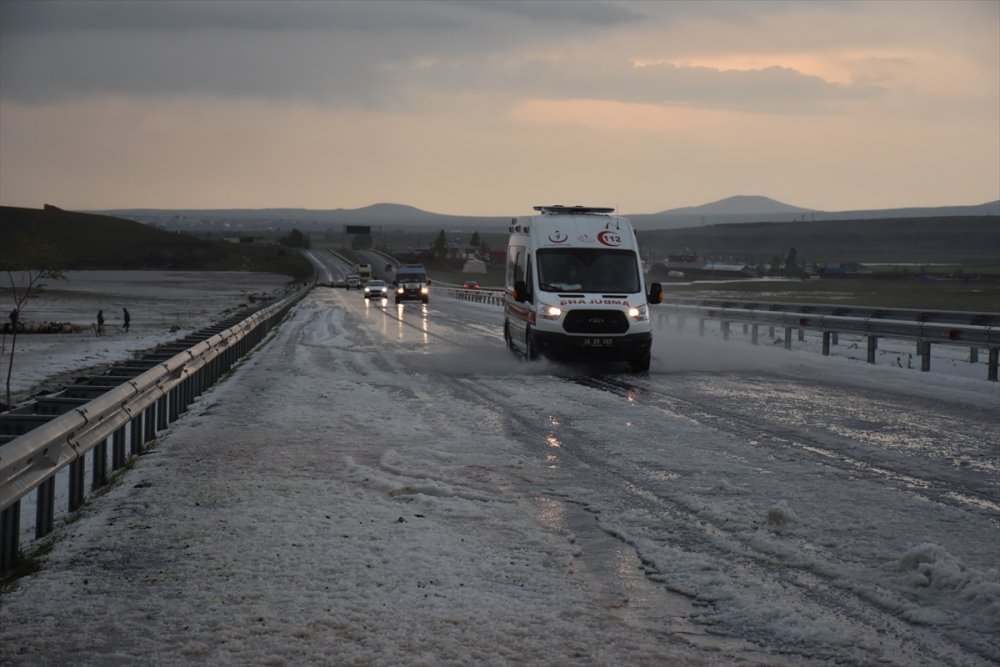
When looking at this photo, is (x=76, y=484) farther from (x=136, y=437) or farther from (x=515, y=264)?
(x=515, y=264)

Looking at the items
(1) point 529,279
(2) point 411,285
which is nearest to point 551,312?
(1) point 529,279

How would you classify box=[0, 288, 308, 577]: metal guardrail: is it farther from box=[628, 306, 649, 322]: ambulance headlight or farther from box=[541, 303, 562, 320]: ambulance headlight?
box=[628, 306, 649, 322]: ambulance headlight

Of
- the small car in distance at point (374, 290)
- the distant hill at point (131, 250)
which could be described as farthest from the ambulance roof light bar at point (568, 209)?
the distant hill at point (131, 250)

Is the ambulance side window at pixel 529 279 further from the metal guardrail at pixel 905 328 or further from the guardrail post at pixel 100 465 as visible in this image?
the guardrail post at pixel 100 465

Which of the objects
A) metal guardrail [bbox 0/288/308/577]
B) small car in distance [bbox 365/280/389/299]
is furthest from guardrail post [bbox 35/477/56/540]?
small car in distance [bbox 365/280/389/299]

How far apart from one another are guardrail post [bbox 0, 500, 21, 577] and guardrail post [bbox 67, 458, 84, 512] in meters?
1.54

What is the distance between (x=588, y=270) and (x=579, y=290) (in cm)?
58

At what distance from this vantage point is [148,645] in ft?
16.0

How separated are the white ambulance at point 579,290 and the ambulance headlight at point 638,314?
0.02m

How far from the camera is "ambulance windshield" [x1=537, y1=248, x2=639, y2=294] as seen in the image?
2058cm

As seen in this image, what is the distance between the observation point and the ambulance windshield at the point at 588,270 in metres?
20.6

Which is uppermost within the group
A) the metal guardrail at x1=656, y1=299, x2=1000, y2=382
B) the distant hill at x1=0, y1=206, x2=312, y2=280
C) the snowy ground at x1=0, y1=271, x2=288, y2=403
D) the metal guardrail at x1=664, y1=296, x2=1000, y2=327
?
the distant hill at x1=0, y1=206, x2=312, y2=280

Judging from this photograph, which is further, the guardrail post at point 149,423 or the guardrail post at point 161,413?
the guardrail post at point 161,413

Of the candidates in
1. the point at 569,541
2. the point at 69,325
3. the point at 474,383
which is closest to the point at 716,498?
the point at 569,541
